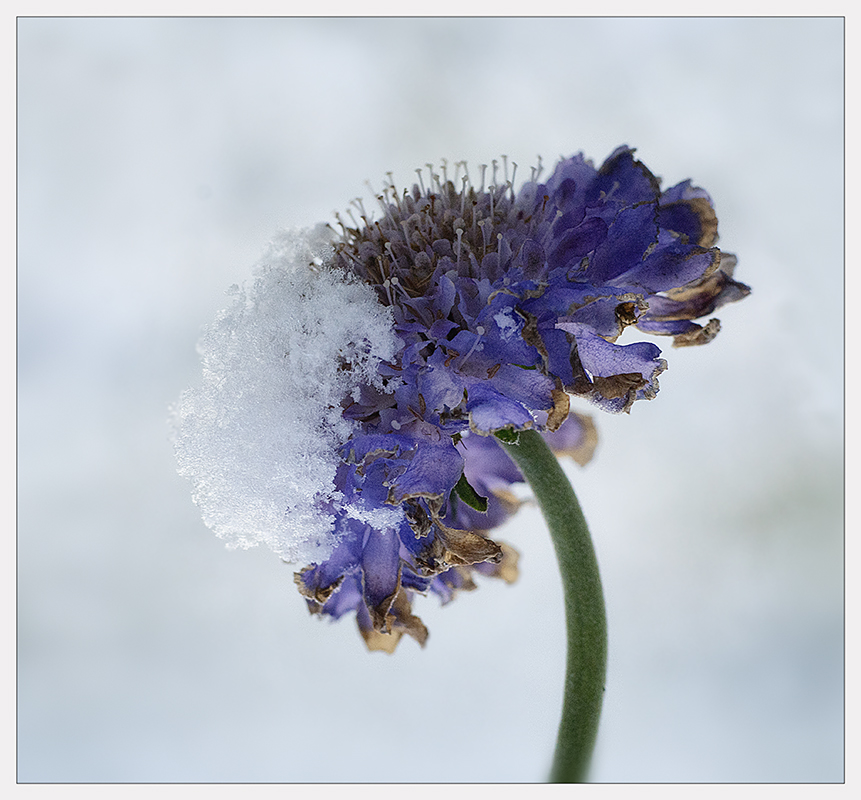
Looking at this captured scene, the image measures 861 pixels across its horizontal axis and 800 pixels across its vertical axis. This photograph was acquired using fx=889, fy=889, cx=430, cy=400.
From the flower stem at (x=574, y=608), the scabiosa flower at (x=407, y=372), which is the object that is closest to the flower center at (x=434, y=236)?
the scabiosa flower at (x=407, y=372)

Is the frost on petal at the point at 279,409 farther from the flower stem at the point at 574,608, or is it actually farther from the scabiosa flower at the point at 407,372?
the flower stem at the point at 574,608

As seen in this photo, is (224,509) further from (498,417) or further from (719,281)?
(719,281)

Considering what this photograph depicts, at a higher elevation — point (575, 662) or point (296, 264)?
point (296, 264)

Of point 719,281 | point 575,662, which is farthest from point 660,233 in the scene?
point 575,662

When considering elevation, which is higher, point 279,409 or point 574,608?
point 279,409

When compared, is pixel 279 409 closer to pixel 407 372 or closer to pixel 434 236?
pixel 407 372

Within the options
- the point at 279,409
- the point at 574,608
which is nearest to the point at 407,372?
the point at 279,409
